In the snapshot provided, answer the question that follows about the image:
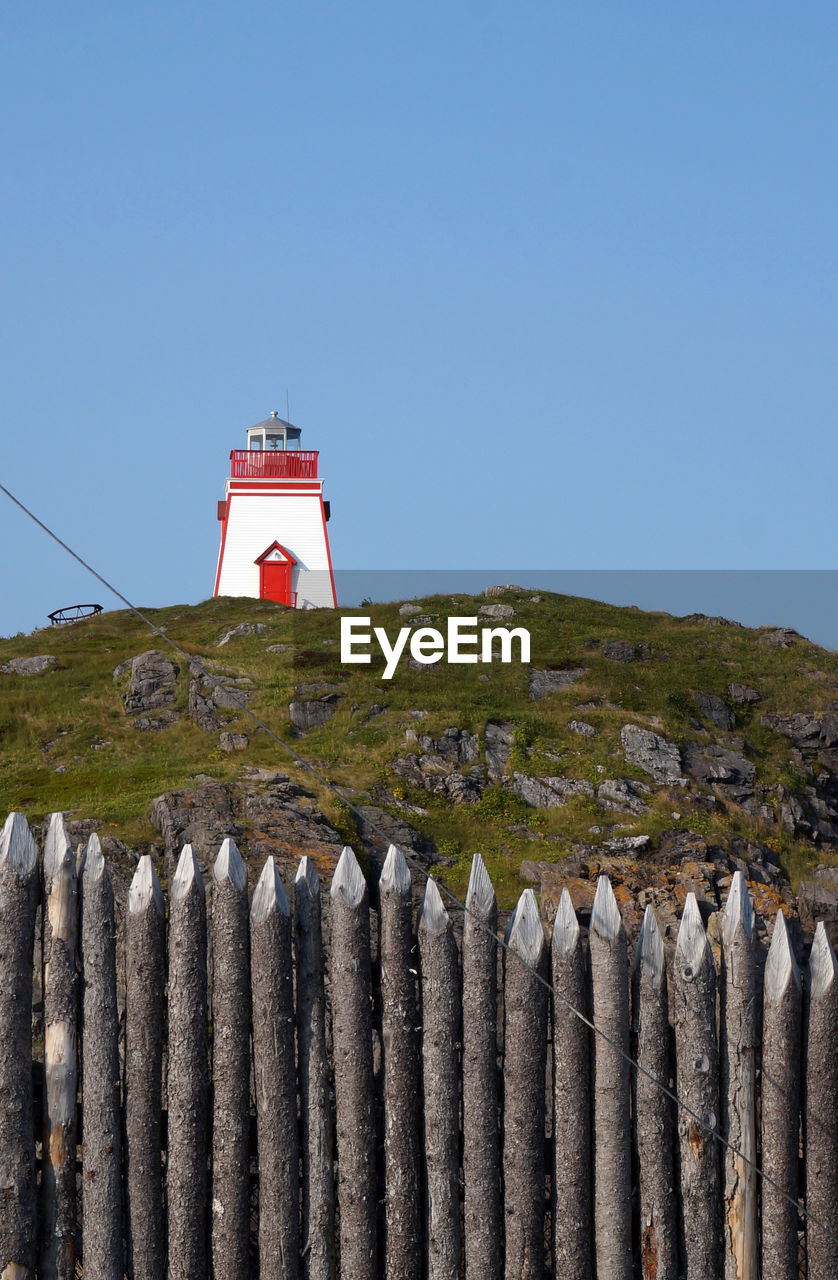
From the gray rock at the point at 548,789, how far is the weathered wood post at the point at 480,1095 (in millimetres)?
22161

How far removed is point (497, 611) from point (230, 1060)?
43.0 meters

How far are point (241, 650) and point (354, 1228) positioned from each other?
128 ft

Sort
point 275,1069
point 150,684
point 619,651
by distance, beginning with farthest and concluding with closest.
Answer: point 619,651
point 150,684
point 275,1069

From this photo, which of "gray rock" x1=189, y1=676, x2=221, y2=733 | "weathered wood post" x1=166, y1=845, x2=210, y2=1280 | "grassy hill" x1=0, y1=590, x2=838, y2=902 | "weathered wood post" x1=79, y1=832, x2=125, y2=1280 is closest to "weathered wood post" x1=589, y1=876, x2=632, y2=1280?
"weathered wood post" x1=166, y1=845, x2=210, y2=1280

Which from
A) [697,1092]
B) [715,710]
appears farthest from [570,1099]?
[715,710]

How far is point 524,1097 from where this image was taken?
267 inches

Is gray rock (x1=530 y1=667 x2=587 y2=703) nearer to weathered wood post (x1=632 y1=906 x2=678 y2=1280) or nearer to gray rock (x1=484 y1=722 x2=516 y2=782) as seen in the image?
gray rock (x1=484 y1=722 x2=516 y2=782)

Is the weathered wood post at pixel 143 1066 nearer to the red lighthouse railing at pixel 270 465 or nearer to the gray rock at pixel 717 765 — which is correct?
the gray rock at pixel 717 765

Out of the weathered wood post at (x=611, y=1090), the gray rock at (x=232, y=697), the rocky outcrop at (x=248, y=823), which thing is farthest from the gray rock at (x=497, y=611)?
the weathered wood post at (x=611, y=1090)

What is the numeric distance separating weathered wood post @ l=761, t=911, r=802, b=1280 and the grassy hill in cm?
1491

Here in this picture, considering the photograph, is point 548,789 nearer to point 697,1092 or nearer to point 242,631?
point 242,631

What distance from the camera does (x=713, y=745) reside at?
111 ft

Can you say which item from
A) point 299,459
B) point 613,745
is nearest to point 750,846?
point 613,745

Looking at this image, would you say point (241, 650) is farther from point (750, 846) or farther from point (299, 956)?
point (299, 956)
